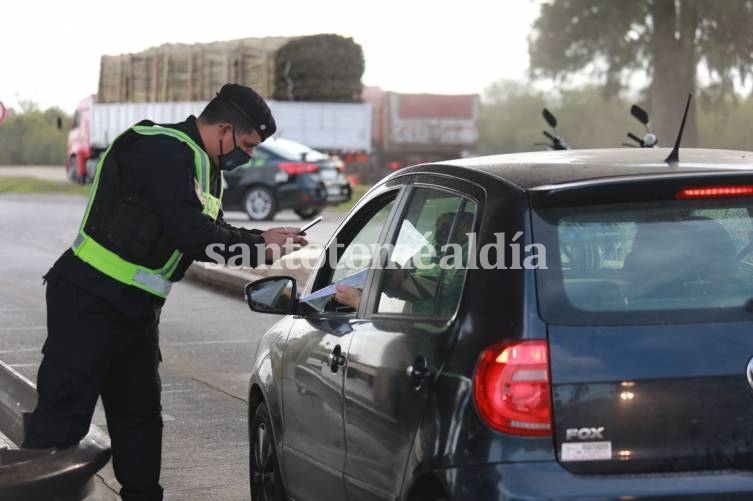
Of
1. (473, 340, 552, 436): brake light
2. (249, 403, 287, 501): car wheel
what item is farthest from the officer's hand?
(473, 340, 552, 436): brake light

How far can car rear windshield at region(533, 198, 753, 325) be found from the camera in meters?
4.08

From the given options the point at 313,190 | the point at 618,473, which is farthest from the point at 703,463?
the point at 313,190


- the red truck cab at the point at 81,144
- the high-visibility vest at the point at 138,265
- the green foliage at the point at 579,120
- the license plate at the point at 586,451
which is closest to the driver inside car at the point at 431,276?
the license plate at the point at 586,451

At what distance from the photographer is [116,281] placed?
5.73 meters

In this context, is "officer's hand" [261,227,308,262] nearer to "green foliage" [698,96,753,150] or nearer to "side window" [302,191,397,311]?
"side window" [302,191,397,311]

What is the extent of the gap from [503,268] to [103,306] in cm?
206

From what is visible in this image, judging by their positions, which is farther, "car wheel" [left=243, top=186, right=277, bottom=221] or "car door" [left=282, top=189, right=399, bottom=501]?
"car wheel" [left=243, top=186, right=277, bottom=221]

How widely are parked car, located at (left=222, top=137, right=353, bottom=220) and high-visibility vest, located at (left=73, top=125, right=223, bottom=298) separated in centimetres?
2226

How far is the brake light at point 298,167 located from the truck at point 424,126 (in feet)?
73.1

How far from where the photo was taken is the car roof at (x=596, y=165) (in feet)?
14.0

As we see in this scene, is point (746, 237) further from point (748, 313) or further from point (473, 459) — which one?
point (473, 459)

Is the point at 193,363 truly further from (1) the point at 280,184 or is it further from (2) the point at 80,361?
(1) the point at 280,184

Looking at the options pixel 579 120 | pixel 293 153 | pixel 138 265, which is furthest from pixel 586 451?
pixel 579 120

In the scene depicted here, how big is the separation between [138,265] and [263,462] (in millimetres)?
1010
